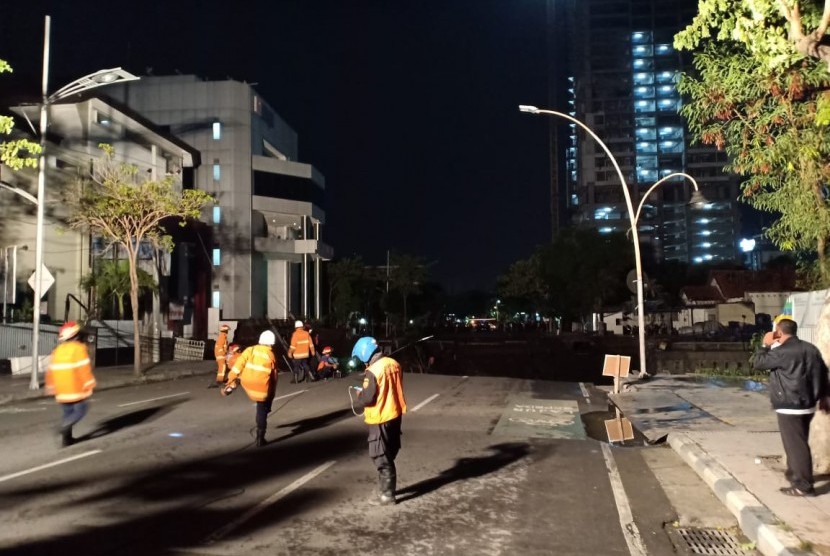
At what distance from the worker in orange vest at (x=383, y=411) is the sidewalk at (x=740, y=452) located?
10.9ft

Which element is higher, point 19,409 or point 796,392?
point 796,392

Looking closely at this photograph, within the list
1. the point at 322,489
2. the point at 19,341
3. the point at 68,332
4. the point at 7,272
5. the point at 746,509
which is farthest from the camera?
the point at 7,272

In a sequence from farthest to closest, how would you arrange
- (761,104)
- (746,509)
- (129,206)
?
(129,206) → (761,104) → (746,509)

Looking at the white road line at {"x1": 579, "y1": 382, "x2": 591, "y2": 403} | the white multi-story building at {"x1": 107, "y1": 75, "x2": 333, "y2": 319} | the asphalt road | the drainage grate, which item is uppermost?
the white multi-story building at {"x1": 107, "y1": 75, "x2": 333, "y2": 319}

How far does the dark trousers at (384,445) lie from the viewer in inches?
251

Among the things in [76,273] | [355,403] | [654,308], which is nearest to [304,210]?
[76,273]

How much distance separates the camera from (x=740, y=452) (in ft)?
28.8

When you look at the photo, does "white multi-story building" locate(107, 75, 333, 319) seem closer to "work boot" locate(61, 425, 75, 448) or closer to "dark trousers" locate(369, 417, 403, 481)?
"work boot" locate(61, 425, 75, 448)

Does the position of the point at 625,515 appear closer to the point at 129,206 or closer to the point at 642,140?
the point at 129,206

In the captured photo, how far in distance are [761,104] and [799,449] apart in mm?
5501

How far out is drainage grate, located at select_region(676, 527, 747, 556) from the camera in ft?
18.2

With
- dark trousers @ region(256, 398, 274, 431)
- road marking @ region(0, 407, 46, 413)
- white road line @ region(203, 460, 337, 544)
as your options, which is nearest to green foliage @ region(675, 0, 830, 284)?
white road line @ region(203, 460, 337, 544)

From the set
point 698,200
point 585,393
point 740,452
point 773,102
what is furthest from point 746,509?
point 698,200

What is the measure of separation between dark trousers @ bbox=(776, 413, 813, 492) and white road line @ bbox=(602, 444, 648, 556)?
A: 5.36ft
